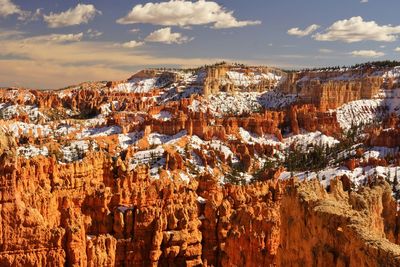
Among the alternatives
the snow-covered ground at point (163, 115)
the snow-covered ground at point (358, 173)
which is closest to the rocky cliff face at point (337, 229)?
the snow-covered ground at point (358, 173)

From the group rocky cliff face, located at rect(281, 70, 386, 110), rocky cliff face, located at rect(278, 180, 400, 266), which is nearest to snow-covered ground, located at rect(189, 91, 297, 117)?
rocky cliff face, located at rect(281, 70, 386, 110)

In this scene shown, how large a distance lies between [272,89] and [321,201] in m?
180

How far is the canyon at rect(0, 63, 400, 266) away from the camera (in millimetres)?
17469

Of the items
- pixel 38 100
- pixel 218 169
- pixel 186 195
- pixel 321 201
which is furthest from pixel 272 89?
pixel 321 201

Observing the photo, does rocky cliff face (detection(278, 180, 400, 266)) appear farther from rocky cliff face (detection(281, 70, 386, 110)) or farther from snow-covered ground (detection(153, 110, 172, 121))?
rocky cliff face (detection(281, 70, 386, 110))

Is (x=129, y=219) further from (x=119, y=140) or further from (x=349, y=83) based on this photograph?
(x=349, y=83)

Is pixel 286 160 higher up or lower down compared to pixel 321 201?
lower down

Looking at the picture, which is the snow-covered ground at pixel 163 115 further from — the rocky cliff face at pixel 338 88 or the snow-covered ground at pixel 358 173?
the snow-covered ground at pixel 358 173

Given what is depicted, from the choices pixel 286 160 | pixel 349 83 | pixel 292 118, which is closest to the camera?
pixel 286 160

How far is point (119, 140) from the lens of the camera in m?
112

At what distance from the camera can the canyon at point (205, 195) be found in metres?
17.5

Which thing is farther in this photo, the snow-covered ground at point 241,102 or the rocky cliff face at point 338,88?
the snow-covered ground at point 241,102

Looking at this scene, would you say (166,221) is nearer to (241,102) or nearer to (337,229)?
(337,229)

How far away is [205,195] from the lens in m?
42.0
